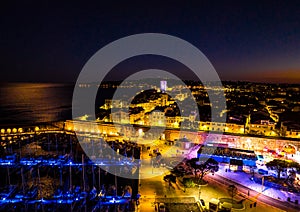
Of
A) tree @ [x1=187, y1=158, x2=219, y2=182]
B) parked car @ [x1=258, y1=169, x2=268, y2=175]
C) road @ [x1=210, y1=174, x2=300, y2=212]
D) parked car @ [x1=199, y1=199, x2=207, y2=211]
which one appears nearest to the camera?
parked car @ [x1=199, y1=199, x2=207, y2=211]

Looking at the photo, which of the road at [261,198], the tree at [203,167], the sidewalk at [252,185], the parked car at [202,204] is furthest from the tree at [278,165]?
the parked car at [202,204]

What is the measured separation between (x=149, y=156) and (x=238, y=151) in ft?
14.6

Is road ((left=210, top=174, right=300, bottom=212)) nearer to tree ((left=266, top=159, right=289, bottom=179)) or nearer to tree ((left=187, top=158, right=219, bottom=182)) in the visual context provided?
tree ((left=187, top=158, right=219, bottom=182))

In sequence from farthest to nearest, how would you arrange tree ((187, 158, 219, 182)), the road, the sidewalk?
1. tree ((187, 158, 219, 182))
2. the sidewalk
3. the road

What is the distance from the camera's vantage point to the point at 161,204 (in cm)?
796

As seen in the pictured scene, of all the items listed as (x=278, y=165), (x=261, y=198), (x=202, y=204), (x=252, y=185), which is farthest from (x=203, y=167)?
(x=278, y=165)

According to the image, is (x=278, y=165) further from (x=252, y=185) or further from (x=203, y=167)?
(x=203, y=167)

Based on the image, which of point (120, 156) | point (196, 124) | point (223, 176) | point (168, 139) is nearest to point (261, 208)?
Answer: point (223, 176)

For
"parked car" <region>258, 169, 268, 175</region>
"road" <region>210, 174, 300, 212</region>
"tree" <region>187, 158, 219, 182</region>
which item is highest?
"tree" <region>187, 158, 219, 182</region>

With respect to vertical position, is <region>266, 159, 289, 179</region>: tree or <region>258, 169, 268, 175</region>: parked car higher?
<region>266, 159, 289, 179</region>: tree

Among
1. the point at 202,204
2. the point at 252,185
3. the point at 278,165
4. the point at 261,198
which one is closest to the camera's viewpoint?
the point at 202,204

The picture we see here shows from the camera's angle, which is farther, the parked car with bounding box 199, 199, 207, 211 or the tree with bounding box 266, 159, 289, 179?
the tree with bounding box 266, 159, 289, 179

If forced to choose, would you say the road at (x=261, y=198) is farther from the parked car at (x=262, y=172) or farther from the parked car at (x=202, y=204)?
the parked car at (x=202, y=204)

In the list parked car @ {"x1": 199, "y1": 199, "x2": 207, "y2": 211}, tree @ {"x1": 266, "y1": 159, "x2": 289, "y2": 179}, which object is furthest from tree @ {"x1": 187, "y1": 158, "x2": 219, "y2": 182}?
tree @ {"x1": 266, "y1": 159, "x2": 289, "y2": 179}
